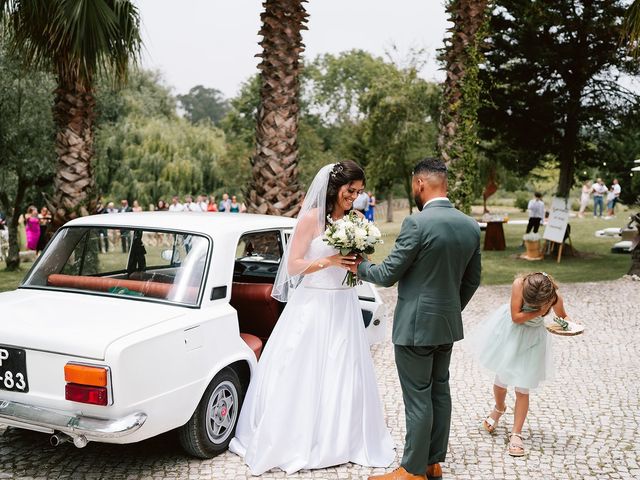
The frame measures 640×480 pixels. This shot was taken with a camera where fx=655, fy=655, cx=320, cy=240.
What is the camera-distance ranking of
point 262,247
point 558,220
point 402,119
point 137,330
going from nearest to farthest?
point 137,330
point 262,247
point 558,220
point 402,119

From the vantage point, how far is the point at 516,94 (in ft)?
59.4

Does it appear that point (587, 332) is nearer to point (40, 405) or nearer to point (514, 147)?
point (40, 405)

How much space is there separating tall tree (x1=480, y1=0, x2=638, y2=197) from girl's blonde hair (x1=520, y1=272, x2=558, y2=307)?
1289 cm

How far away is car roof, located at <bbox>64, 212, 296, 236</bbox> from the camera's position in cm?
472

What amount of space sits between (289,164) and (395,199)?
4510 cm

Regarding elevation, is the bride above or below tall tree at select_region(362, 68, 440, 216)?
below

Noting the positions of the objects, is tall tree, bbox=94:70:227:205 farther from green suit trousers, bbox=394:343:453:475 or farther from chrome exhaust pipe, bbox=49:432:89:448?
green suit trousers, bbox=394:343:453:475

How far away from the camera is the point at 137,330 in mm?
3838

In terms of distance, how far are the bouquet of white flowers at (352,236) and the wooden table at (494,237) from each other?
17.0m

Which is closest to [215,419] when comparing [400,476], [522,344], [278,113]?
[400,476]

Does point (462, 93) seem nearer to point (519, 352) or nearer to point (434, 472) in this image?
point (519, 352)

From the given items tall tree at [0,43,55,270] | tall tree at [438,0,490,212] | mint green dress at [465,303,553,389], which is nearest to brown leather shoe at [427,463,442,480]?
mint green dress at [465,303,553,389]

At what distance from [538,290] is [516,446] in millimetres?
1162

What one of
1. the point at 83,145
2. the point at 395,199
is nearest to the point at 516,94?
the point at 83,145
